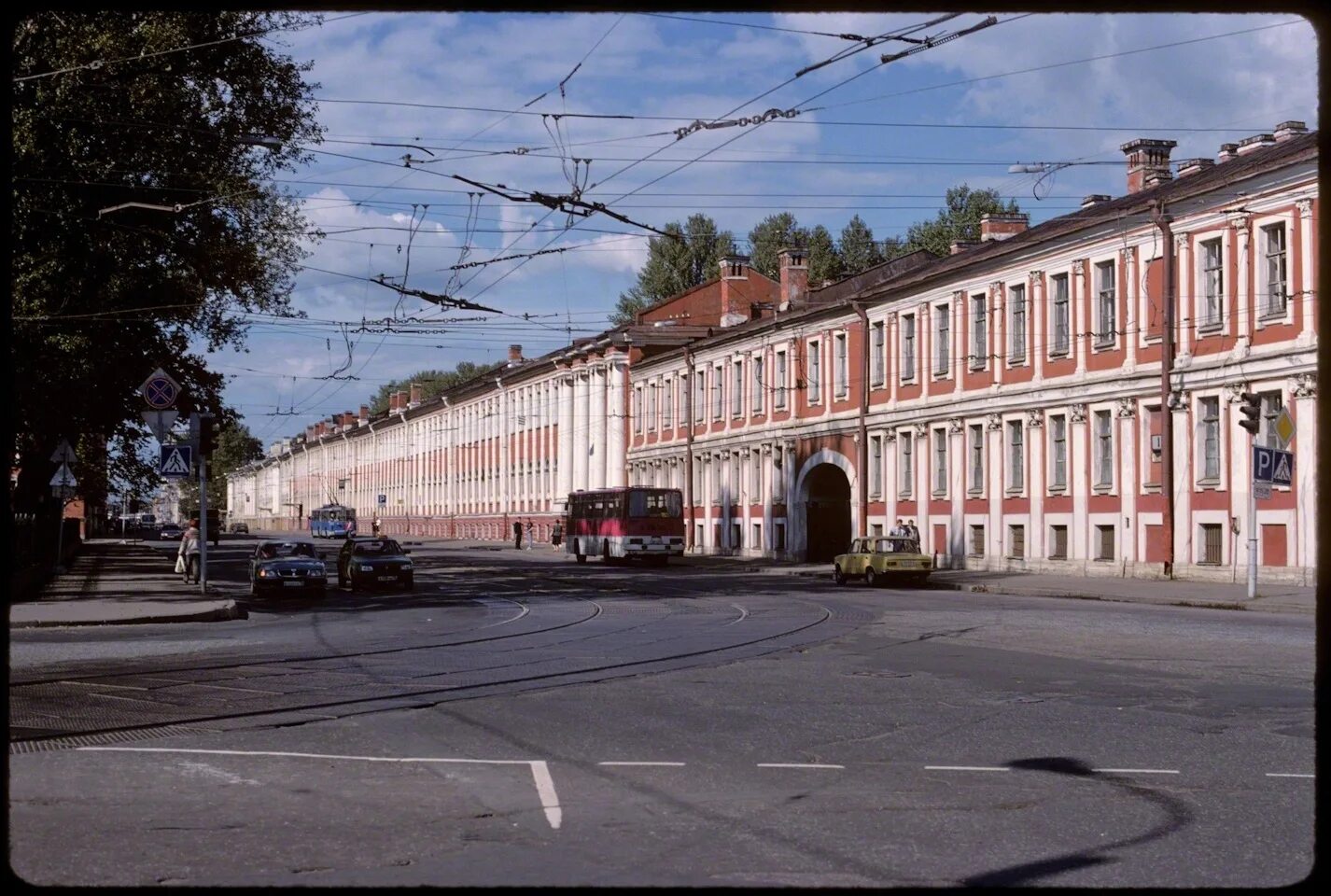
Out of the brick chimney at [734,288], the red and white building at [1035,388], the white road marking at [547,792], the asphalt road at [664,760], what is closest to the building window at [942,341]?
the red and white building at [1035,388]

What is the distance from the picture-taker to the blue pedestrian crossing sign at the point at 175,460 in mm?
32491

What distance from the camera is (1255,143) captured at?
43562 mm

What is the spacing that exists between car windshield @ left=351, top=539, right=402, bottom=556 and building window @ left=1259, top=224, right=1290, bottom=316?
77.7 ft

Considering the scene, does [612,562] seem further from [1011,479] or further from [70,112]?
[70,112]

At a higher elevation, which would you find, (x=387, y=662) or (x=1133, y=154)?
(x=1133, y=154)

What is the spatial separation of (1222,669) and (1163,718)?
16.7 feet

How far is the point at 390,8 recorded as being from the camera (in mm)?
4023

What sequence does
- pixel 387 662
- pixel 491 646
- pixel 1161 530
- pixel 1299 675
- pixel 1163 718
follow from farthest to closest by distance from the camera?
pixel 1161 530, pixel 491 646, pixel 387 662, pixel 1299 675, pixel 1163 718

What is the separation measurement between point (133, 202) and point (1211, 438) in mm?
27855

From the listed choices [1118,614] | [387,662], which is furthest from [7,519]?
[1118,614]

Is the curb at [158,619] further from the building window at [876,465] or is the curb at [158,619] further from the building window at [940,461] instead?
the building window at [876,465]

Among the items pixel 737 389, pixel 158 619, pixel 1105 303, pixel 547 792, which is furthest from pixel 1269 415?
pixel 737 389

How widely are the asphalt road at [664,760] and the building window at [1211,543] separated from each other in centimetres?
1823

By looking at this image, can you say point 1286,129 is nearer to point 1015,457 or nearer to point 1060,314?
point 1060,314
